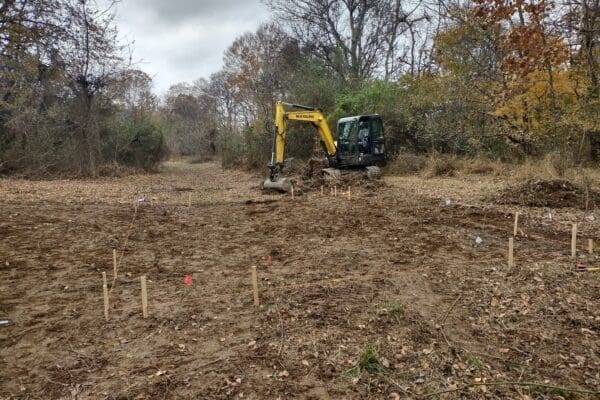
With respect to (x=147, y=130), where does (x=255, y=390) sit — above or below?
below

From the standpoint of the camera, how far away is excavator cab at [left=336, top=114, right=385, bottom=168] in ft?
49.8

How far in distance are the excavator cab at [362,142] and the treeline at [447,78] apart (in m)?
3.75

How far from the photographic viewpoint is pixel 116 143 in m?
21.4

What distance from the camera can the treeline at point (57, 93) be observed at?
45.3 feet

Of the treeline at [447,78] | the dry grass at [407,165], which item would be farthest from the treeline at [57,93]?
the dry grass at [407,165]

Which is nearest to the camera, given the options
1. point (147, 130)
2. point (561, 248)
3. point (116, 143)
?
point (561, 248)

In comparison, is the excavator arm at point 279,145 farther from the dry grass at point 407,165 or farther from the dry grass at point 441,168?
the dry grass at point 407,165

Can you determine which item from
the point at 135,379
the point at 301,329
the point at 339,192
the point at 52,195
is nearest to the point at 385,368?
the point at 301,329

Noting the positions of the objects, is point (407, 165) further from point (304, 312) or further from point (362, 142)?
point (304, 312)

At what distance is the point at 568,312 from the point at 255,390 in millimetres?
2960

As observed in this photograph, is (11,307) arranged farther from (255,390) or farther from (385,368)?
(385,368)

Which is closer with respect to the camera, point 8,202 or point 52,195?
point 8,202

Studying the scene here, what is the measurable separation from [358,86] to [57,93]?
1351 cm

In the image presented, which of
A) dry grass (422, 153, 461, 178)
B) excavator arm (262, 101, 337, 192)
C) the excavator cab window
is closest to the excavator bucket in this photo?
excavator arm (262, 101, 337, 192)
